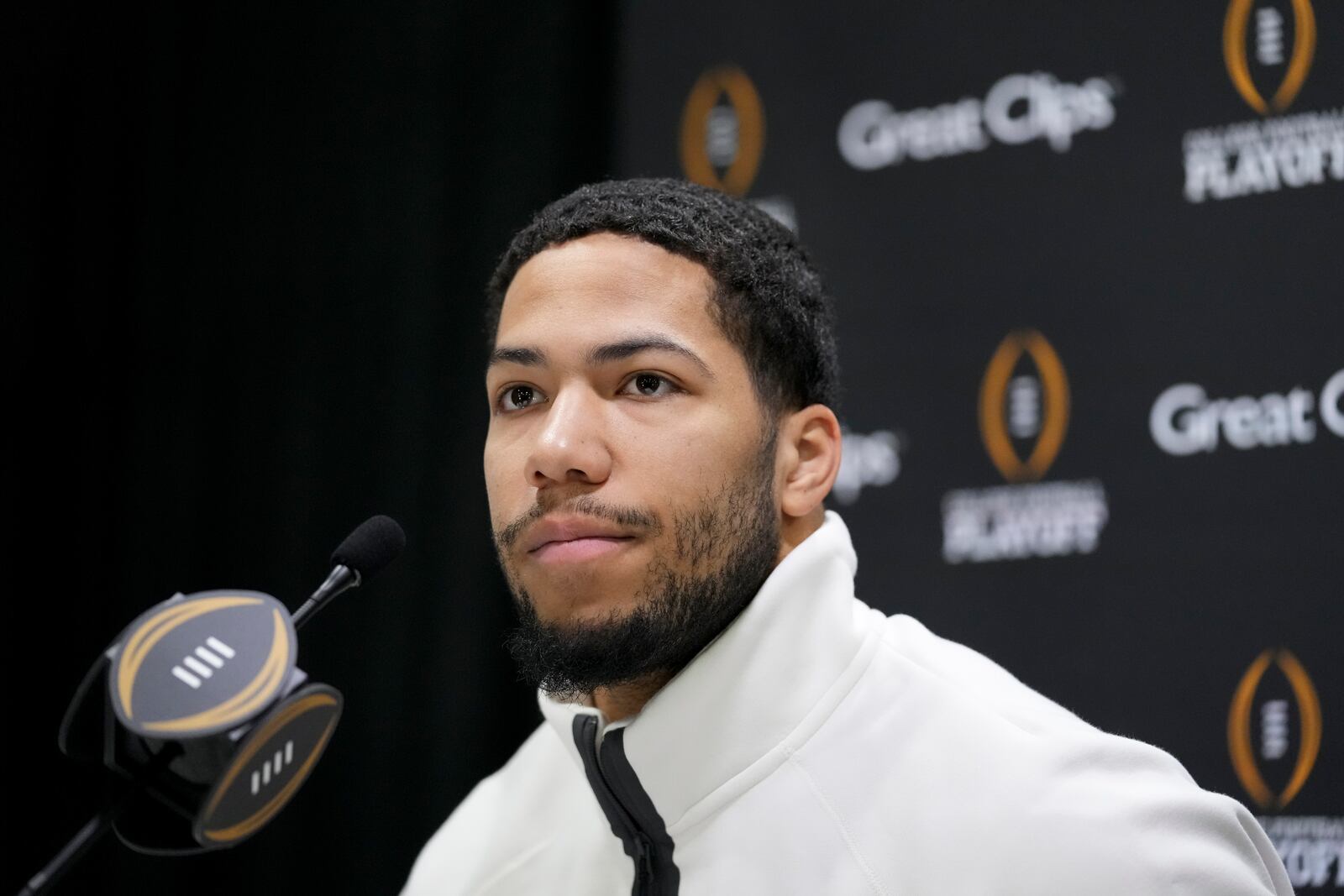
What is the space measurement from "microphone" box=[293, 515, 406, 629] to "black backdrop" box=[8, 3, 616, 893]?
58.5 inches

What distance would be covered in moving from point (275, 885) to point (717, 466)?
67.2 inches

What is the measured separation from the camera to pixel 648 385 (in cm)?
165

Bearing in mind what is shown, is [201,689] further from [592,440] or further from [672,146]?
[672,146]

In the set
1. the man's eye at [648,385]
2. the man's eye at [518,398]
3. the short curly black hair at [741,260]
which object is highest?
the short curly black hair at [741,260]

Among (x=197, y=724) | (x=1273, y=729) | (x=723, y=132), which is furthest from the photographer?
(x=723, y=132)

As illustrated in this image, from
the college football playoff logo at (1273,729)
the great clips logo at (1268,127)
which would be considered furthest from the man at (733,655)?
the great clips logo at (1268,127)

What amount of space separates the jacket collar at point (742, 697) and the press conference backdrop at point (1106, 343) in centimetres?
83

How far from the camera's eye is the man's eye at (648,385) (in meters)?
1.65

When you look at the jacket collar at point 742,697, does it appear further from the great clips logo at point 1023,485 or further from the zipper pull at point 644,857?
the great clips logo at point 1023,485

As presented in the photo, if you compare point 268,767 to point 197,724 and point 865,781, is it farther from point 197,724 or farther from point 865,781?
point 865,781

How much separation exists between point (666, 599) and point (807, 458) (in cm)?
30

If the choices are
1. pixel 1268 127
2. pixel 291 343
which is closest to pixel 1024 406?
pixel 1268 127

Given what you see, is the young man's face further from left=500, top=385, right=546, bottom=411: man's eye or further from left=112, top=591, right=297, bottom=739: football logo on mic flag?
left=112, top=591, right=297, bottom=739: football logo on mic flag

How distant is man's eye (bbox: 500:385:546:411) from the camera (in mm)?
1724
